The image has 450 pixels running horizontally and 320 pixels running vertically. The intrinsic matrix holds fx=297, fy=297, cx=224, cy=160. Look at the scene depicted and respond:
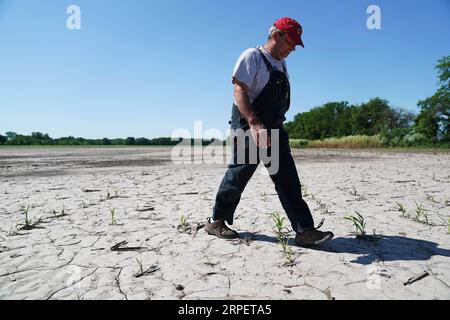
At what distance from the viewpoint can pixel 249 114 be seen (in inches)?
96.7

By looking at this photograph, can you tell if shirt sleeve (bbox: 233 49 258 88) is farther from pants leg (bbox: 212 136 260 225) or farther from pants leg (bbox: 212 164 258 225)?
pants leg (bbox: 212 164 258 225)

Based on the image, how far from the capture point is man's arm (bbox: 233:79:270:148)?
2.38 m

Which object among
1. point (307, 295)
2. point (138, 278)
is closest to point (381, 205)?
point (307, 295)

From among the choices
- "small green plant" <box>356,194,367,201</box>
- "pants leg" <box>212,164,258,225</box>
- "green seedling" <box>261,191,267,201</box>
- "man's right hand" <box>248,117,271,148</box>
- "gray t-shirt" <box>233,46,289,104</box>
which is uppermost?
"gray t-shirt" <box>233,46,289,104</box>

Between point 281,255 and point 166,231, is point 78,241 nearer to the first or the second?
point 166,231

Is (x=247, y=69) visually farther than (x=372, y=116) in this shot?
No

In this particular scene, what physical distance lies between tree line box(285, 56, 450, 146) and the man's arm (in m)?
28.8

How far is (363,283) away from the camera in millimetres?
1993

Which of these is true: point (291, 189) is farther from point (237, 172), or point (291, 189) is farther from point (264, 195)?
point (264, 195)

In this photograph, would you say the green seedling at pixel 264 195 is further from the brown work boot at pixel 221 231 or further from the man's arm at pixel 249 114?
the man's arm at pixel 249 114

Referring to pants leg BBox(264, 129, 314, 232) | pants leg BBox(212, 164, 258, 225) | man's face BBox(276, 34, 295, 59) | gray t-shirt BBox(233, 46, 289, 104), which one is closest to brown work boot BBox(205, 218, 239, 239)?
pants leg BBox(212, 164, 258, 225)

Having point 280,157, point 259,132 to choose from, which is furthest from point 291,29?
point 280,157

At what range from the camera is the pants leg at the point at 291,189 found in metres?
2.62

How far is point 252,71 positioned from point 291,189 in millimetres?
1068
